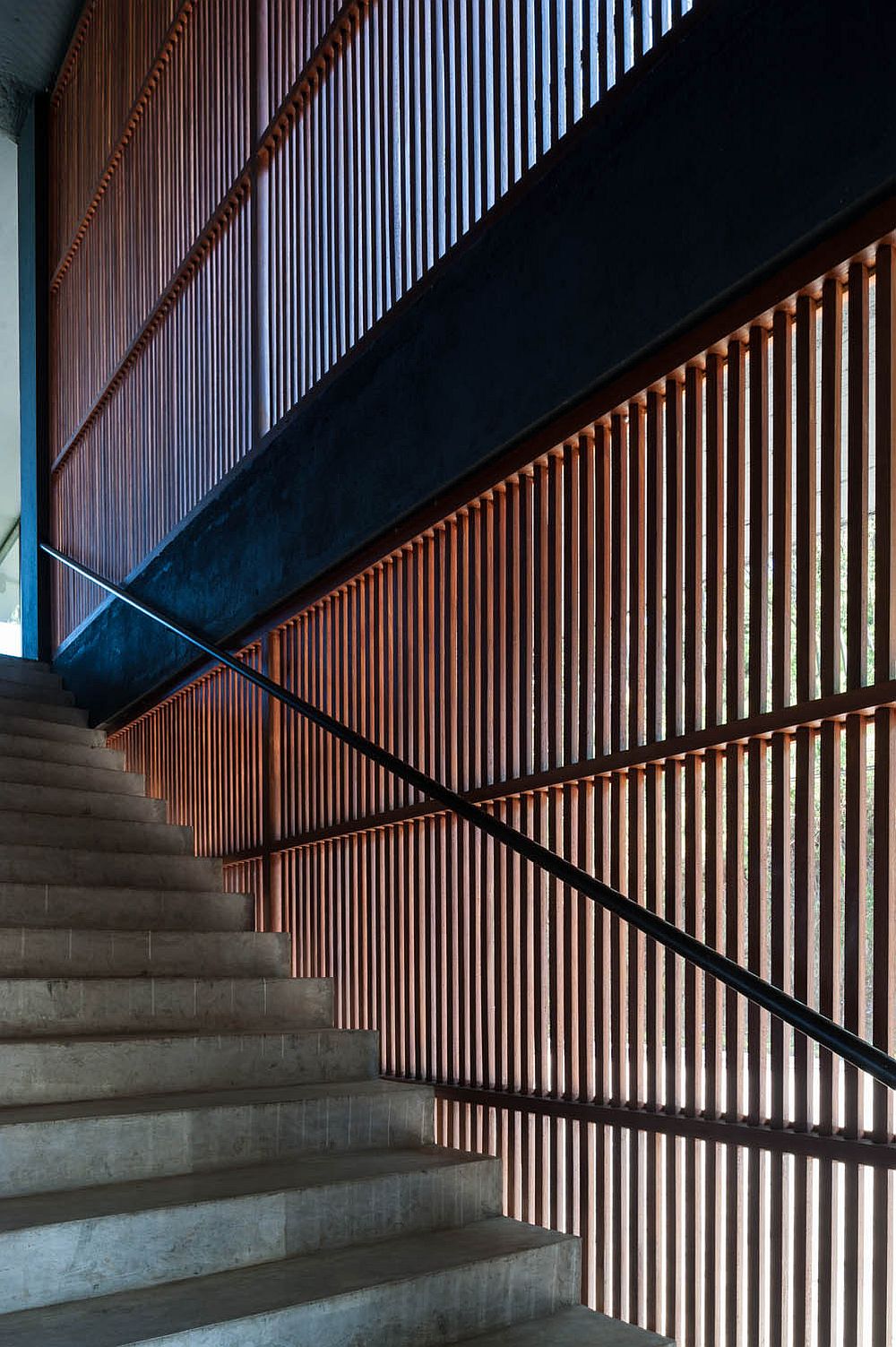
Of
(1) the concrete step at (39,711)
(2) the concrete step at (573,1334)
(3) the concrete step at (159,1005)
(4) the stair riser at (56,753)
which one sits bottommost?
(2) the concrete step at (573,1334)

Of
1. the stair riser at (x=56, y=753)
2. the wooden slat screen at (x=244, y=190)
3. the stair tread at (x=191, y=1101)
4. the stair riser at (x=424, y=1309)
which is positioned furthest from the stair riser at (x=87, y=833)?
the stair riser at (x=424, y=1309)

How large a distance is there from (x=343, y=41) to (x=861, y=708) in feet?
11.6

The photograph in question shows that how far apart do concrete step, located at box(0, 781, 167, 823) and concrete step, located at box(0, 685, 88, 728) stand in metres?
0.84

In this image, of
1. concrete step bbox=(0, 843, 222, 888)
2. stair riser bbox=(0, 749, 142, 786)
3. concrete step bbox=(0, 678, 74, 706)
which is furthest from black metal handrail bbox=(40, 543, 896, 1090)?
concrete step bbox=(0, 678, 74, 706)

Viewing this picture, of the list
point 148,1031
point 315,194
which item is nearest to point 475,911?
point 148,1031

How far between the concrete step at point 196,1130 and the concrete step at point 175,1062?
6cm

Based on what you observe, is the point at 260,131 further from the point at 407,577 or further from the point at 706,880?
the point at 706,880

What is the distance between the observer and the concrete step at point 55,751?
19.3 ft

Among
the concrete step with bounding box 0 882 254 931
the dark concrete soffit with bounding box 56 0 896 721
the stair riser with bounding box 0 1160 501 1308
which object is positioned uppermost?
the dark concrete soffit with bounding box 56 0 896 721

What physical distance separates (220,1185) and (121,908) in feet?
5.30

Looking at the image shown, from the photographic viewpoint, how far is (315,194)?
5.03m

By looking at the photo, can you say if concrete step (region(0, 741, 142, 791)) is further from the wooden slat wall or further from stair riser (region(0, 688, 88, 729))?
the wooden slat wall

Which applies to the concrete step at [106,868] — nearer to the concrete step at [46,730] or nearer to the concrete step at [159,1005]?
the concrete step at [159,1005]

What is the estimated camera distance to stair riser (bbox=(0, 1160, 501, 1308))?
2.70m
